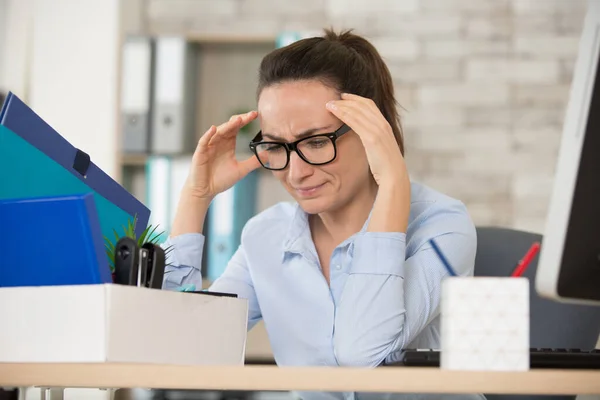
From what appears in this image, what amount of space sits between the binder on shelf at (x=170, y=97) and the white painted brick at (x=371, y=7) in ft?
2.19

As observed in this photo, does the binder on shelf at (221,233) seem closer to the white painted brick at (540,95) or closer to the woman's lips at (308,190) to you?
the white painted brick at (540,95)

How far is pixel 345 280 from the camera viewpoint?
1602 millimetres

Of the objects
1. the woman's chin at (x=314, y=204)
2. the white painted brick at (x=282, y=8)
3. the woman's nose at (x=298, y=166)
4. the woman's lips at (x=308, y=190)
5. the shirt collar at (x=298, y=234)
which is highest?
the white painted brick at (x=282, y=8)

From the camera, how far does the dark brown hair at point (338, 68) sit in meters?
1.61

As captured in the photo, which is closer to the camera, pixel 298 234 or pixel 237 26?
→ pixel 298 234

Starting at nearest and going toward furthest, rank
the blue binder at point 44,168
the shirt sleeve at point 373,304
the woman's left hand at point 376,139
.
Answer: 1. the blue binder at point 44,168
2. the shirt sleeve at point 373,304
3. the woman's left hand at point 376,139

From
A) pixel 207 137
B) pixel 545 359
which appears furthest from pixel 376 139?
pixel 545 359

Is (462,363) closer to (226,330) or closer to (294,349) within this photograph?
(226,330)

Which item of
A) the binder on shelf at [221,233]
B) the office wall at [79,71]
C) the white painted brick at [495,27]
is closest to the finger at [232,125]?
the binder on shelf at [221,233]

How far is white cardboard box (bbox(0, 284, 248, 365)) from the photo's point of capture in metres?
0.87

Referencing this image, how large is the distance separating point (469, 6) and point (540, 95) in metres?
0.48

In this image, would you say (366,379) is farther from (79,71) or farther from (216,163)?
(79,71)

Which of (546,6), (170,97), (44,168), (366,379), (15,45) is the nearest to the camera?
(366,379)

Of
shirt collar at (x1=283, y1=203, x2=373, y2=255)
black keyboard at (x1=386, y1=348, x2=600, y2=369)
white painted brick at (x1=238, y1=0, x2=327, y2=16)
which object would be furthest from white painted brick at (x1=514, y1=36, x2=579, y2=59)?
black keyboard at (x1=386, y1=348, x2=600, y2=369)
